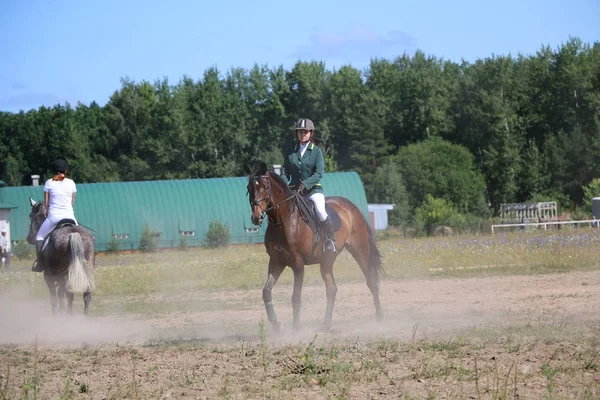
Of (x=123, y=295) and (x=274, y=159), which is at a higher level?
(x=274, y=159)

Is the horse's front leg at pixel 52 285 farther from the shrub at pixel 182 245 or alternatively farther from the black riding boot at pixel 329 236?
the shrub at pixel 182 245

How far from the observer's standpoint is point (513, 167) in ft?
228

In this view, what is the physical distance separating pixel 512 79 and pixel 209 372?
223 feet

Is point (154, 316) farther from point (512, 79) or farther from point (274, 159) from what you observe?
point (512, 79)

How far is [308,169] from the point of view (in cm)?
1162

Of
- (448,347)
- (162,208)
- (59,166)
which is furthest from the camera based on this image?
(162,208)

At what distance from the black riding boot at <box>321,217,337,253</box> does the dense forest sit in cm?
4969

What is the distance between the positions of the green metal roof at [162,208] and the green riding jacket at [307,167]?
32700 mm

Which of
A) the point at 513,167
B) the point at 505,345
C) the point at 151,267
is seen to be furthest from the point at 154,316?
the point at 513,167

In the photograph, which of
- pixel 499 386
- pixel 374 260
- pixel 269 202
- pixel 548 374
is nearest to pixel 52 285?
pixel 269 202

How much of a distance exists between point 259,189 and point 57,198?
15.7 ft

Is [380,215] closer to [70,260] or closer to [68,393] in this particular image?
[70,260]

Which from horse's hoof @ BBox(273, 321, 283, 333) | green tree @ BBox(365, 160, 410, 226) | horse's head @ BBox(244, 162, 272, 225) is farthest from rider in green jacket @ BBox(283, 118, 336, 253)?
green tree @ BBox(365, 160, 410, 226)

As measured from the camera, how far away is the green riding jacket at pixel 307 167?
455 inches
